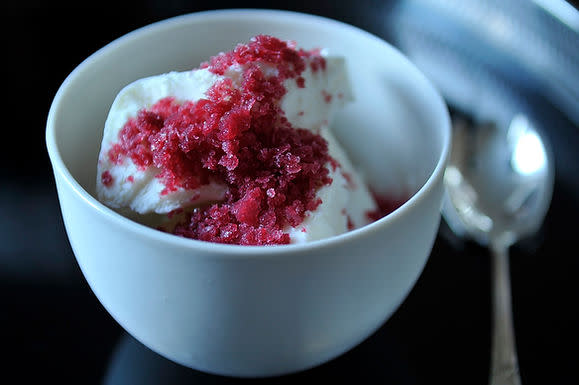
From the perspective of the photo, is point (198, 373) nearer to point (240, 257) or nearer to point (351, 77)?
point (240, 257)

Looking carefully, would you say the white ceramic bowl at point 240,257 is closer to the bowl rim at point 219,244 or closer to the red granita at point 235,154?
the bowl rim at point 219,244

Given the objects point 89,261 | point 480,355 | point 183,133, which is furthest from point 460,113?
point 89,261

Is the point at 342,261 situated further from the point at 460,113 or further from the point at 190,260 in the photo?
the point at 460,113

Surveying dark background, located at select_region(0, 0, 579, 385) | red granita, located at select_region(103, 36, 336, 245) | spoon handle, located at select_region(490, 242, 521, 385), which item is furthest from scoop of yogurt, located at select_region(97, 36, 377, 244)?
spoon handle, located at select_region(490, 242, 521, 385)

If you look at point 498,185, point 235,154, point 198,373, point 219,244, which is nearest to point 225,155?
point 235,154

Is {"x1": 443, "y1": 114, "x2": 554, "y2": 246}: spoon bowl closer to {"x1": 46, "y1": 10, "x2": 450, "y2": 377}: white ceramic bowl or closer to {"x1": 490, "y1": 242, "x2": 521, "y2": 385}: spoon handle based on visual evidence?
{"x1": 490, "y1": 242, "x2": 521, "y2": 385}: spoon handle

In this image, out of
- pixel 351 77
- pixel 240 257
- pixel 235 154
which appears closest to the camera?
pixel 240 257
